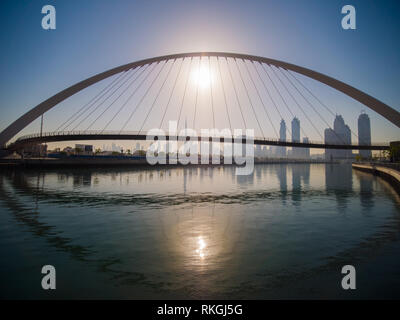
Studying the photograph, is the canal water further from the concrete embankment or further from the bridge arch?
the bridge arch

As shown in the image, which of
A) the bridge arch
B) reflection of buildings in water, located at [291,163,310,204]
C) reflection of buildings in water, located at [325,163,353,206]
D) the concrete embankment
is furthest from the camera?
the bridge arch

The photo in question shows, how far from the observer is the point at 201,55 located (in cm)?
5028

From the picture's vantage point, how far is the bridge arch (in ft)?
134

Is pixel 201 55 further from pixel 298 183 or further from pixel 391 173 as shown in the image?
pixel 391 173

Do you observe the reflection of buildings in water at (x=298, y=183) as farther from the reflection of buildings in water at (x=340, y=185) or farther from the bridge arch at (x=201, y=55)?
the bridge arch at (x=201, y=55)

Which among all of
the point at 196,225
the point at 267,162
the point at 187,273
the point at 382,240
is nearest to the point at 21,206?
the point at 196,225

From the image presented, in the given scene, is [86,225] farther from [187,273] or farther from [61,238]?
[187,273]

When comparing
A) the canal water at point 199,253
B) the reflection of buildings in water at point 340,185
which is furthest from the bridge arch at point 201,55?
the canal water at point 199,253

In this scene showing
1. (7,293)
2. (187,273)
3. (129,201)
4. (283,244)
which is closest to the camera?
(7,293)

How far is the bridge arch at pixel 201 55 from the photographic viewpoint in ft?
134

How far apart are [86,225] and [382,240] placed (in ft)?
38.5

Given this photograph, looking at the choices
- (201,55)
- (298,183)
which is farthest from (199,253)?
(201,55)

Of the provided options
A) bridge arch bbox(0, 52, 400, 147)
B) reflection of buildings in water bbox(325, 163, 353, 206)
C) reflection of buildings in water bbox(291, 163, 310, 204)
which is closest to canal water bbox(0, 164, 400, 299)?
reflection of buildings in water bbox(325, 163, 353, 206)

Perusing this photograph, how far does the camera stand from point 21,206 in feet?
56.3
